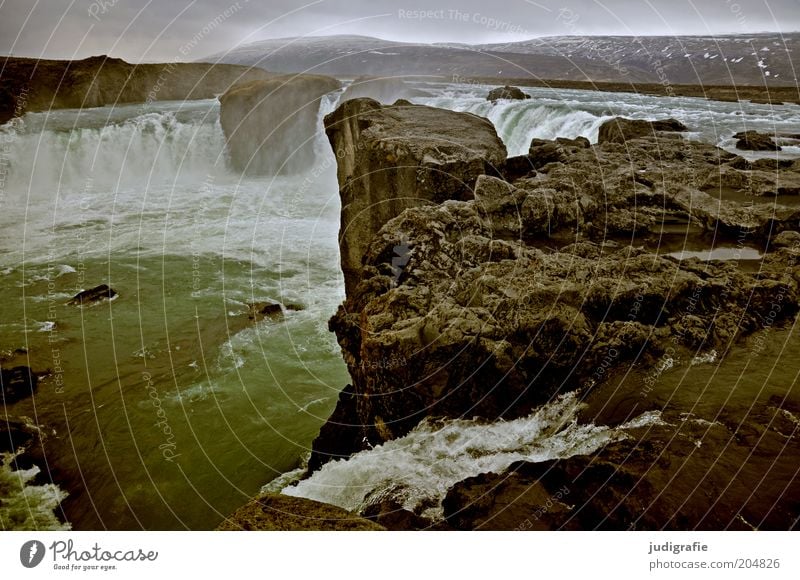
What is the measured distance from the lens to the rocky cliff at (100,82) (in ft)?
73.6

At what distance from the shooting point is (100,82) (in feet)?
95.1

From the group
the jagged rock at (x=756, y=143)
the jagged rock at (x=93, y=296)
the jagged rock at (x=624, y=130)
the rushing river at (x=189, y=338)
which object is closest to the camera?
the rushing river at (x=189, y=338)

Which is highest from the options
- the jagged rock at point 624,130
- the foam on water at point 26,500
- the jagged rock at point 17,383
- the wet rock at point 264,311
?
the jagged rock at point 624,130

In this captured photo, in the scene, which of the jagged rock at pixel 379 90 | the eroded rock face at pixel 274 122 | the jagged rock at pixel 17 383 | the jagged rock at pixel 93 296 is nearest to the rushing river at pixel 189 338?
the jagged rock at pixel 17 383

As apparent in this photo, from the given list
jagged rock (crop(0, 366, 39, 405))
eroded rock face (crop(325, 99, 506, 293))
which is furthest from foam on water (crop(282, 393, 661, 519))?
jagged rock (crop(0, 366, 39, 405))

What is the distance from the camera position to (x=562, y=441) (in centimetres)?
370

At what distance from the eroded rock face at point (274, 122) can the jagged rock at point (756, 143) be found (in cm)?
1466

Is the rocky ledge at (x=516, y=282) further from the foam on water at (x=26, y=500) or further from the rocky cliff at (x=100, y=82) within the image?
the rocky cliff at (x=100, y=82)

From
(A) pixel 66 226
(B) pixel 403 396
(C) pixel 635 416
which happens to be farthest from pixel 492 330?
(A) pixel 66 226

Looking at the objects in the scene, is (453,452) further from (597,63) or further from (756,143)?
(597,63)

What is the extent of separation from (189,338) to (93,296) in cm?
287

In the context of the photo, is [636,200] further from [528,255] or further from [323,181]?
[323,181]

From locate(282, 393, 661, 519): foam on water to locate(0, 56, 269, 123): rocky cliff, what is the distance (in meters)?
24.2

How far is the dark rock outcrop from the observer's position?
128 inches
